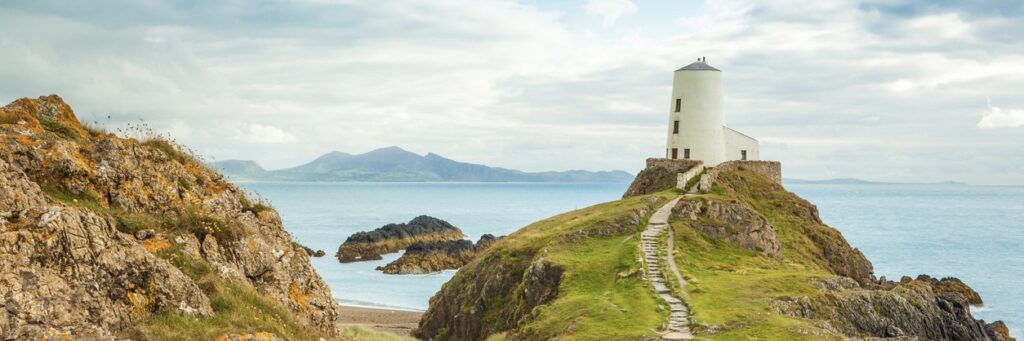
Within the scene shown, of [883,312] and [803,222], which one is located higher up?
[803,222]

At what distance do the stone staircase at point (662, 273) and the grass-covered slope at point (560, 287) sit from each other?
0.52m

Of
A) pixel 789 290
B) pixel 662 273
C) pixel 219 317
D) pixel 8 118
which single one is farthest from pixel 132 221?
pixel 789 290

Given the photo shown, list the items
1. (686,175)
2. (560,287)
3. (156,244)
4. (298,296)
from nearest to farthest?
(156,244), (298,296), (560,287), (686,175)

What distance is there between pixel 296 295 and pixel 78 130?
6161mm

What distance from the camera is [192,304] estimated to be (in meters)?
14.7

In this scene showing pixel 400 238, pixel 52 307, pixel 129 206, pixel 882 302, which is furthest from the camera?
pixel 400 238

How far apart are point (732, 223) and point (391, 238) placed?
2858 inches

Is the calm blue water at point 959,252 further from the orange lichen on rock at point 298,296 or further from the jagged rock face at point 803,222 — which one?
the orange lichen on rock at point 298,296

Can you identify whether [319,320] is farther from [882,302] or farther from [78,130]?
[882,302]

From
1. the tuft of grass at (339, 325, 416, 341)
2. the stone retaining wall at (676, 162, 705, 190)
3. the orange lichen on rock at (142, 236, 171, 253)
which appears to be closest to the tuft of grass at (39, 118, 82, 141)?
the orange lichen on rock at (142, 236, 171, 253)

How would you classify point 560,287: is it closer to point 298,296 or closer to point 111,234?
point 298,296

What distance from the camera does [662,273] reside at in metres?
36.8

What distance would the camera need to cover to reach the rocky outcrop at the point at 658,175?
60.3m

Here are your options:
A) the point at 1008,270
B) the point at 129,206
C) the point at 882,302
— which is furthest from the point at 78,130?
the point at 1008,270
